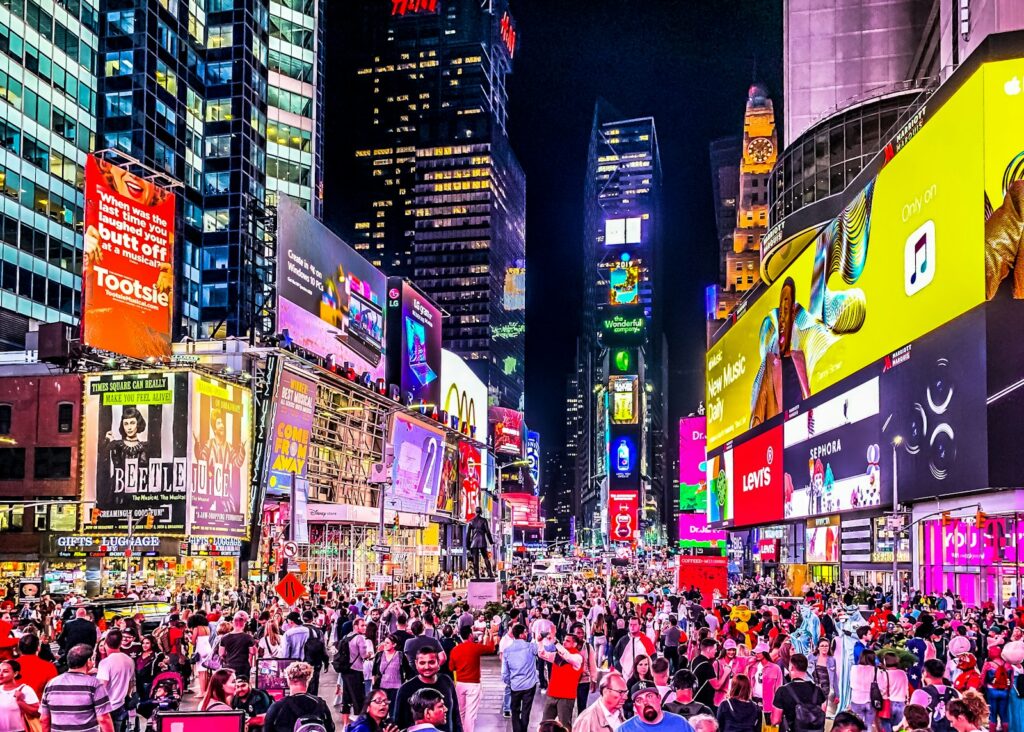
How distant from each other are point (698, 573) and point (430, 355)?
203 feet

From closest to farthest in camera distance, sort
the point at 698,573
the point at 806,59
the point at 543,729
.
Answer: the point at 543,729
the point at 698,573
the point at 806,59

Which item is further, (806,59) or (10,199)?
(806,59)

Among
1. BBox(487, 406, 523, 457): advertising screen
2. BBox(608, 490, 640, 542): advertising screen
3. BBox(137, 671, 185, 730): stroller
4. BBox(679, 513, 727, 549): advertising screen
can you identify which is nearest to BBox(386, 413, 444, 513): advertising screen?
BBox(487, 406, 523, 457): advertising screen

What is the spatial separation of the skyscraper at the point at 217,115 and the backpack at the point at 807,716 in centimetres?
8453

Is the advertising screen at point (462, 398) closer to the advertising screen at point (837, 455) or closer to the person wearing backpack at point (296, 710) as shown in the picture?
the advertising screen at point (837, 455)

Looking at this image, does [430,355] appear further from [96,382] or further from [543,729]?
[543,729]

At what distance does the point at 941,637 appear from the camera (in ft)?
72.4

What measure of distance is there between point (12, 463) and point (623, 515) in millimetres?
127176

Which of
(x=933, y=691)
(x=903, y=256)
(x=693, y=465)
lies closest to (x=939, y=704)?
(x=933, y=691)

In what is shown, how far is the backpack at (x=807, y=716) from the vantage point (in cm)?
1182

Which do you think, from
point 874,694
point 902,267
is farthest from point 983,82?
point 874,694

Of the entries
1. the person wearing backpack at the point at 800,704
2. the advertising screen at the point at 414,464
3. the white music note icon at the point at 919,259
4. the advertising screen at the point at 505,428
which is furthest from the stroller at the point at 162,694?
the advertising screen at the point at 505,428

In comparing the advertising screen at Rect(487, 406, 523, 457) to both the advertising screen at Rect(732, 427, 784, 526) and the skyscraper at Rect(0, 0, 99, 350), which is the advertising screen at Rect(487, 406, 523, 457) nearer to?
the advertising screen at Rect(732, 427, 784, 526)

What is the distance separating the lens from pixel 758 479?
77.8 m
